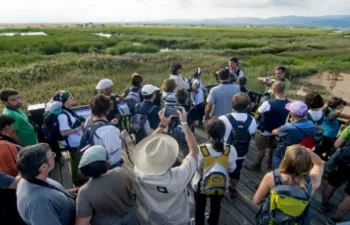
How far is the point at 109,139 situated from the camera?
2.77 metres

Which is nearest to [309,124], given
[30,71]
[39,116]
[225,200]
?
[225,200]

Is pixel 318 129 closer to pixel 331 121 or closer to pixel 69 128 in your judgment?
pixel 331 121

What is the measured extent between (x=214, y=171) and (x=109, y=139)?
1173mm

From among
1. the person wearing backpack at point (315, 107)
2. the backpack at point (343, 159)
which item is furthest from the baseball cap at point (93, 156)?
the person wearing backpack at point (315, 107)

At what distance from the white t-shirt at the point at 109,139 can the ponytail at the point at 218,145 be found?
1083 mm

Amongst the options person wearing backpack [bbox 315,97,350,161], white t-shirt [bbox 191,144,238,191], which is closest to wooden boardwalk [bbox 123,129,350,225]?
person wearing backpack [bbox 315,97,350,161]

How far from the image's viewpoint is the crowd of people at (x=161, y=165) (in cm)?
192

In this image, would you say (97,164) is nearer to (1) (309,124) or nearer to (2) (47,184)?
(2) (47,184)

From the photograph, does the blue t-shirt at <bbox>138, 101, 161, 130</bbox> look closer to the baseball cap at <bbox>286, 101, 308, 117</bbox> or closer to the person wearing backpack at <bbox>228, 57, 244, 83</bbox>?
the baseball cap at <bbox>286, 101, 308, 117</bbox>

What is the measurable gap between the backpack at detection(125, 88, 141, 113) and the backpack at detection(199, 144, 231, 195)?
2.07 meters

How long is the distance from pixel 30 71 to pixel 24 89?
3.10 metres

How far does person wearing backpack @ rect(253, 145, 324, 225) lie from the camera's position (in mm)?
1910

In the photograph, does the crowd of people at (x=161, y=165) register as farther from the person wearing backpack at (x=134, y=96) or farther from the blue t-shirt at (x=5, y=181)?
the person wearing backpack at (x=134, y=96)

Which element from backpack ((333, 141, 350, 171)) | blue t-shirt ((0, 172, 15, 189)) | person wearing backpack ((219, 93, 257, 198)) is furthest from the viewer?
person wearing backpack ((219, 93, 257, 198))
